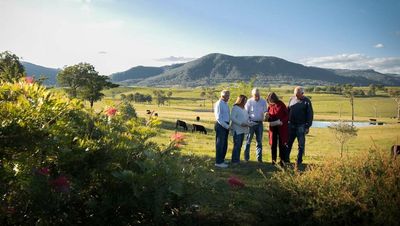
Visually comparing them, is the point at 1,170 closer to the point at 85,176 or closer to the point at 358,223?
the point at 85,176

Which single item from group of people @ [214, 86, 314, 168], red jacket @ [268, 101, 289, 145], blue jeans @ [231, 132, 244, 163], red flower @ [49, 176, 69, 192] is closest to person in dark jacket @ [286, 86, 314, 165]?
group of people @ [214, 86, 314, 168]

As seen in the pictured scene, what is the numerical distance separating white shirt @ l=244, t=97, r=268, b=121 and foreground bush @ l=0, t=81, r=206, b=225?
26.6 ft

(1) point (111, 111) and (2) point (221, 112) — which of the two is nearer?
(1) point (111, 111)

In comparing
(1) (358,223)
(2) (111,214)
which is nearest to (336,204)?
(1) (358,223)

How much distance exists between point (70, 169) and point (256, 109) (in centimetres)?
923

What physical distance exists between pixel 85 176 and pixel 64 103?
42.4 inches

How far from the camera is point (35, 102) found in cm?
479

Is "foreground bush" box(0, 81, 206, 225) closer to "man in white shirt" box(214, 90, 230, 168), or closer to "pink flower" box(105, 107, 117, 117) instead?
"pink flower" box(105, 107, 117, 117)

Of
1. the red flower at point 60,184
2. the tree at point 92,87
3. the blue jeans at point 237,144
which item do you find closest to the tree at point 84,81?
the tree at point 92,87

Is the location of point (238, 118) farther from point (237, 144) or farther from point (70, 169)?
point (70, 169)

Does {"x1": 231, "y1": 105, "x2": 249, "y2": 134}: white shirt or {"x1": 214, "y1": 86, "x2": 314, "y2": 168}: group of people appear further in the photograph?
{"x1": 231, "y1": 105, "x2": 249, "y2": 134}: white shirt

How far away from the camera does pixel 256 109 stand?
1327 centimetres

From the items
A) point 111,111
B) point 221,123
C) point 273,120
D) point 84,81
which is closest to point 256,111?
point 273,120

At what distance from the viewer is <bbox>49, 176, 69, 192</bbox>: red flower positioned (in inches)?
178
